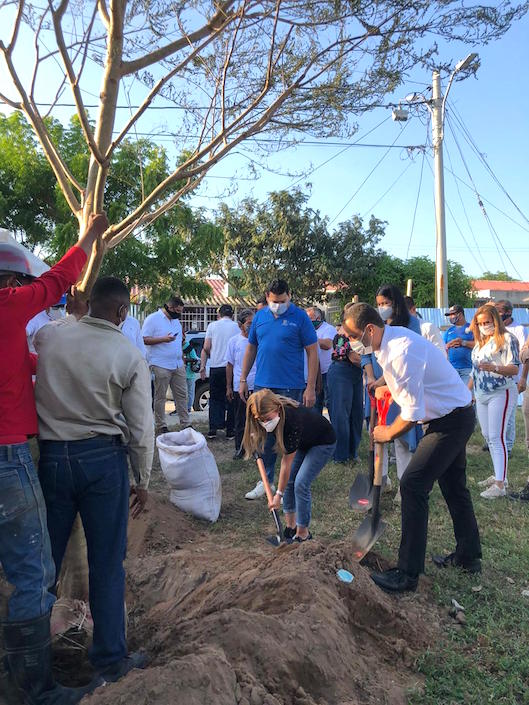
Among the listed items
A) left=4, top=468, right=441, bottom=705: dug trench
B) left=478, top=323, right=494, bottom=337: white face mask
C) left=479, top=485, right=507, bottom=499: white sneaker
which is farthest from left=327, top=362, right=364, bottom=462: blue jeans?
left=4, top=468, right=441, bottom=705: dug trench

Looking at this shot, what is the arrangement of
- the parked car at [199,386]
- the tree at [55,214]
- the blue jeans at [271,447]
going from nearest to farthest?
the blue jeans at [271,447] → the parked car at [199,386] → the tree at [55,214]

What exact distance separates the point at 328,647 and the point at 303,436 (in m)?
1.70

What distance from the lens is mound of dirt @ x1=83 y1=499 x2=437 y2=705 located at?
7.50ft

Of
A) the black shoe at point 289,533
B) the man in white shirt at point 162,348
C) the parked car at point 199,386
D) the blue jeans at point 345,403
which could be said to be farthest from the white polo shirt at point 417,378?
the parked car at point 199,386

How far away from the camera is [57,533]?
269 cm

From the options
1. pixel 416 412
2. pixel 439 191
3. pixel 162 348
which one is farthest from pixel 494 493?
pixel 439 191

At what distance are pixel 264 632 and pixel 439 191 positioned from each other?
49.5ft

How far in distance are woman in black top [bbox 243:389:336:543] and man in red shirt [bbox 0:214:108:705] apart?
78.4 inches

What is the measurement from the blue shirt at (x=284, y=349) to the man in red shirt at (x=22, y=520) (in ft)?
10.6

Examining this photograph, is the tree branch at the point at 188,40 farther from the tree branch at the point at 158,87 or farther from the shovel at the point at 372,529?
the shovel at the point at 372,529

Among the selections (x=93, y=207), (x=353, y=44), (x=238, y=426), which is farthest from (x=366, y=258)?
(x=93, y=207)

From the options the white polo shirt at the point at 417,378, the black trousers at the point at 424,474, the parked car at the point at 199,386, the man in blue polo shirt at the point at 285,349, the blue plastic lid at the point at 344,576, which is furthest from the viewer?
the parked car at the point at 199,386

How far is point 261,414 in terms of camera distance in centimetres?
418

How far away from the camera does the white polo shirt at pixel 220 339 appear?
29.3ft
